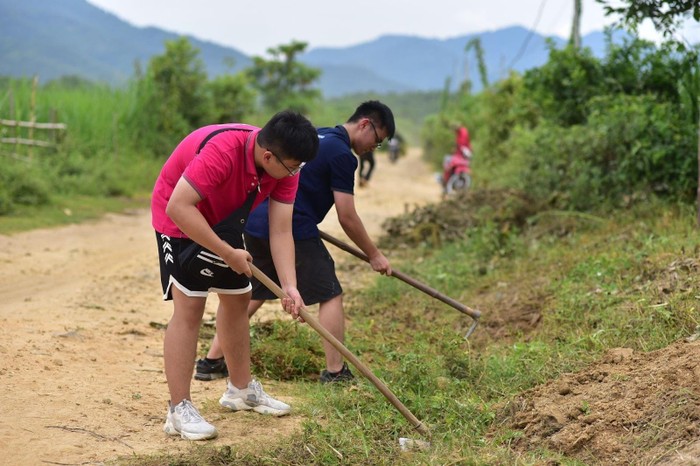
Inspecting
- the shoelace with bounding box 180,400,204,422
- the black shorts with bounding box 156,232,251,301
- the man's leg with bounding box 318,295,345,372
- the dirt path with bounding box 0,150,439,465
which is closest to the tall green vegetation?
the dirt path with bounding box 0,150,439,465

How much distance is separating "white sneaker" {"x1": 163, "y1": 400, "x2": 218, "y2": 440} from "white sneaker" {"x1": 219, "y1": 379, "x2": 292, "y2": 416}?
1.38 ft

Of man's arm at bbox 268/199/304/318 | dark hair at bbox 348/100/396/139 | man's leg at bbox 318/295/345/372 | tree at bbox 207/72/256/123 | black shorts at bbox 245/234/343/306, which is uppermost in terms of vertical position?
tree at bbox 207/72/256/123

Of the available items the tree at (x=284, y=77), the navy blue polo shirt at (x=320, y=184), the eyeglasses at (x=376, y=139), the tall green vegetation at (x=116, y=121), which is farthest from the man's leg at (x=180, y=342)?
the tree at (x=284, y=77)

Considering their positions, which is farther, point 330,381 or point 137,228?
point 137,228

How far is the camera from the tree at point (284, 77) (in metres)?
34.0

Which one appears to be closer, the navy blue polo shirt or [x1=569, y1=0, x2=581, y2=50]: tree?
the navy blue polo shirt

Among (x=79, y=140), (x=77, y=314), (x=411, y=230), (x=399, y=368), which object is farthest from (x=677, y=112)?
(x=79, y=140)

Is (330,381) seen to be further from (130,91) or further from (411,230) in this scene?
(130,91)

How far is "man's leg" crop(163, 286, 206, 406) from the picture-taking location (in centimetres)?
397

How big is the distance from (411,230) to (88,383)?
6162 millimetres

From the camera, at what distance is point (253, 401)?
4395 mm

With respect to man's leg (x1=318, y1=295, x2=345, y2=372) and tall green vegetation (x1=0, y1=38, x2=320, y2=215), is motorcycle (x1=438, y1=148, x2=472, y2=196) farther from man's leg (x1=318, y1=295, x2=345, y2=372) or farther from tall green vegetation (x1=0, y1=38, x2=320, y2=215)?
man's leg (x1=318, y1=295, x2=345, y2=372)

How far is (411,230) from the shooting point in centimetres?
1047

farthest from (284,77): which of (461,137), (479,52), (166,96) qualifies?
(461,137)
